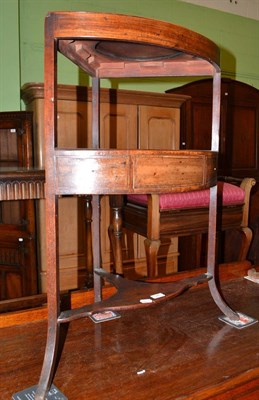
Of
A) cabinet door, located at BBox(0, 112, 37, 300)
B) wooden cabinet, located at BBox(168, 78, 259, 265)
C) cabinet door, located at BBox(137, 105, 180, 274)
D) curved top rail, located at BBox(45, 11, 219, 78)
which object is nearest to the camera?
curved top rail, located at BBox(45, 11, 219, 78)

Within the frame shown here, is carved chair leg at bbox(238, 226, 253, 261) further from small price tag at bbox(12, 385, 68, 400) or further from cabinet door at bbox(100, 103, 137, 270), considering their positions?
small price tag at bbox(12, 385, 68, 400)

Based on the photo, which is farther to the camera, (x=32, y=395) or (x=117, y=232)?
(x=117, y=232)

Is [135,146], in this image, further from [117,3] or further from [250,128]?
[250,128]

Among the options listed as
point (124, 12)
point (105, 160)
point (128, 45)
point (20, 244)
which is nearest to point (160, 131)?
point (124, 12)

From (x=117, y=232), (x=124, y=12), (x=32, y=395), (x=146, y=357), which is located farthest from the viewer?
(x=124, y=12)

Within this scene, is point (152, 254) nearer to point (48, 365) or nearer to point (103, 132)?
point (48, 365)

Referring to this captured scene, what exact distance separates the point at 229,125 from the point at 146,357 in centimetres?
306

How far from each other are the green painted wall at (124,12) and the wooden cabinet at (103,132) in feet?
0.93

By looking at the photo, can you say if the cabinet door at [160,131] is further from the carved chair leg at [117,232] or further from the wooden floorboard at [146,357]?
the wooden floorboard at [146,357]

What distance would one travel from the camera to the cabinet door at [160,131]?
274cm

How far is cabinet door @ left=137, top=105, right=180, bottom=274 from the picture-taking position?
274 centimetres

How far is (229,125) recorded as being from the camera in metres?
3.67

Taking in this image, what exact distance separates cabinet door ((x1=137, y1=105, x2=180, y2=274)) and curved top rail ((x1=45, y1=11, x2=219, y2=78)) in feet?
4.82

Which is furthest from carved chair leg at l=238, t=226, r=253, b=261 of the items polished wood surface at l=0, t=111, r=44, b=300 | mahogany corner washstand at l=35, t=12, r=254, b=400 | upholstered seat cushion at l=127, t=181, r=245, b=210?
Result: polished wood surface at l=0, t=111, r=44, b=300
